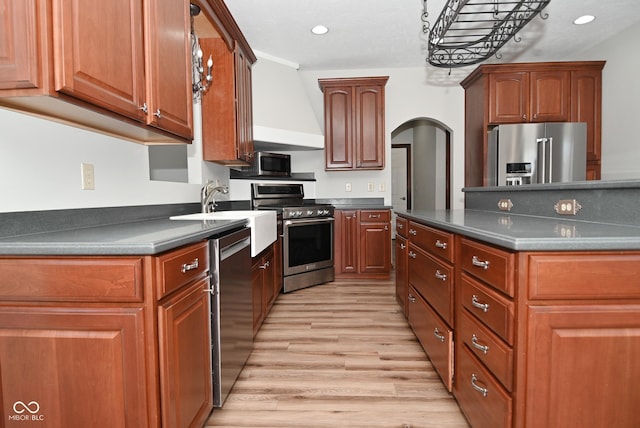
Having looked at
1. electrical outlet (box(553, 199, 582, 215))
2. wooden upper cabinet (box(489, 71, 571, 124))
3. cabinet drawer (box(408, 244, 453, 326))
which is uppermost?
wooden upper cabinet (box(489, 71, 571, 124))

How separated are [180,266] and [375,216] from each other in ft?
10.3

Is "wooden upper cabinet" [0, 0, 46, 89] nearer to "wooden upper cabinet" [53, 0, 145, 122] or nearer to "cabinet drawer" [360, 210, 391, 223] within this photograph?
"wooden upper cabinet" [53, 0, 145, 122]

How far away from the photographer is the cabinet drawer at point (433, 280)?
5.45 ft

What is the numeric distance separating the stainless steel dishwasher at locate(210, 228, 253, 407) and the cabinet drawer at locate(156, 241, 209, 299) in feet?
0.29

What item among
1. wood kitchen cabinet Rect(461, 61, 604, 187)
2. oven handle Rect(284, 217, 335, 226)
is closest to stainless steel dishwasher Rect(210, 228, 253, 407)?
oven handle Rect(284, 217, 335, 226)

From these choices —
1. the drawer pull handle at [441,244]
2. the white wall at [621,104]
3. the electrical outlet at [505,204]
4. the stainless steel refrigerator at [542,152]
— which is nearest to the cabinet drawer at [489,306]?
the drawer pull handle at [441,244]

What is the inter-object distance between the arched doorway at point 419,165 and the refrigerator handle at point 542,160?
181 centimetres

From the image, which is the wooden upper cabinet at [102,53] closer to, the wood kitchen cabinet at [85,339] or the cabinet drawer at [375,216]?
the wood kitchen cabinet at [85,339]

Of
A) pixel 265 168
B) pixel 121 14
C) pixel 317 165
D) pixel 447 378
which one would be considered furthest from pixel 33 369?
pixel 317 165

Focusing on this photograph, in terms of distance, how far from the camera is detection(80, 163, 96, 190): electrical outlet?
5.14 feet

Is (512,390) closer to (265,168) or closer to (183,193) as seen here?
(183,193)

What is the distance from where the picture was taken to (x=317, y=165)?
4.61m

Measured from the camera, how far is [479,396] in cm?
133

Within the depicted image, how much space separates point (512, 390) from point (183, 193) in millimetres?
2257
